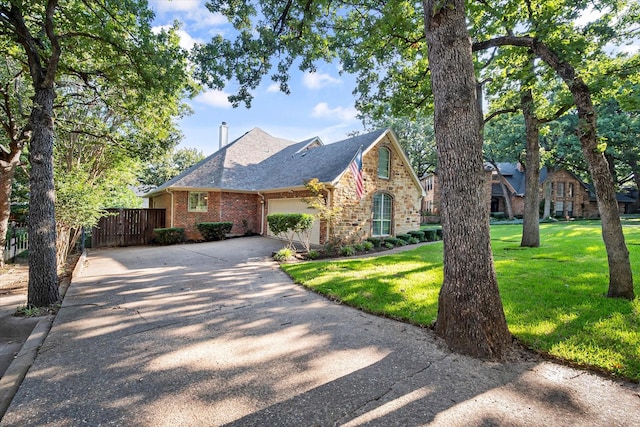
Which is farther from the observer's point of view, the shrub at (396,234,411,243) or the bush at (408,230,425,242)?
the bush at (408,230,425,242)

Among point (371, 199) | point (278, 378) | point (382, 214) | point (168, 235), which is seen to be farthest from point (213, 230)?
point (278, 378)

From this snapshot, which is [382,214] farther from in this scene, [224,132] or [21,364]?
[224,132]

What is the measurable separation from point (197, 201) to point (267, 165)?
5541 mm

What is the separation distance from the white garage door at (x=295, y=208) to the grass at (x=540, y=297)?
14.5ft

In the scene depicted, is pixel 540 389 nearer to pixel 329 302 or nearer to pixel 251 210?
pixel 329 302

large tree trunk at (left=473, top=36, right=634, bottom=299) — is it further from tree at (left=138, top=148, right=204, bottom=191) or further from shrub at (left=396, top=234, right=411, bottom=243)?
tree at (left=138, top=148, right=204, bottom=191)

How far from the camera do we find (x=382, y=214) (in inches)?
570

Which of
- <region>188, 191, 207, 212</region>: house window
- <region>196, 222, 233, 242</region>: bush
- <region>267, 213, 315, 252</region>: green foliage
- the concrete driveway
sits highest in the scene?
<region>188, 191, 207, 212</region>: house window

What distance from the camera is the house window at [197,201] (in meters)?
15.7

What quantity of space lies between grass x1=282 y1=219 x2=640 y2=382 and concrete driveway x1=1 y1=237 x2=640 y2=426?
0.43 metres

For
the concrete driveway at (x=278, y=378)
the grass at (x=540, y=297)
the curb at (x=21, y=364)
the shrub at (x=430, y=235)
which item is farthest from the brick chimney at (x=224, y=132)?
the curb at (x=21, y=364)

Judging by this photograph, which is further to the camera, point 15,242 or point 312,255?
point 15,242

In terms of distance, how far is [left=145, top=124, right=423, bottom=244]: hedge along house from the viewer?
1277cm

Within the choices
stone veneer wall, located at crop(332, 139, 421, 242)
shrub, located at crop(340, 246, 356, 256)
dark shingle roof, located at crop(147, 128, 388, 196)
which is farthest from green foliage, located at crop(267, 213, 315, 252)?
dark shingle roof, located at crop(147, 128, 388, 196)
